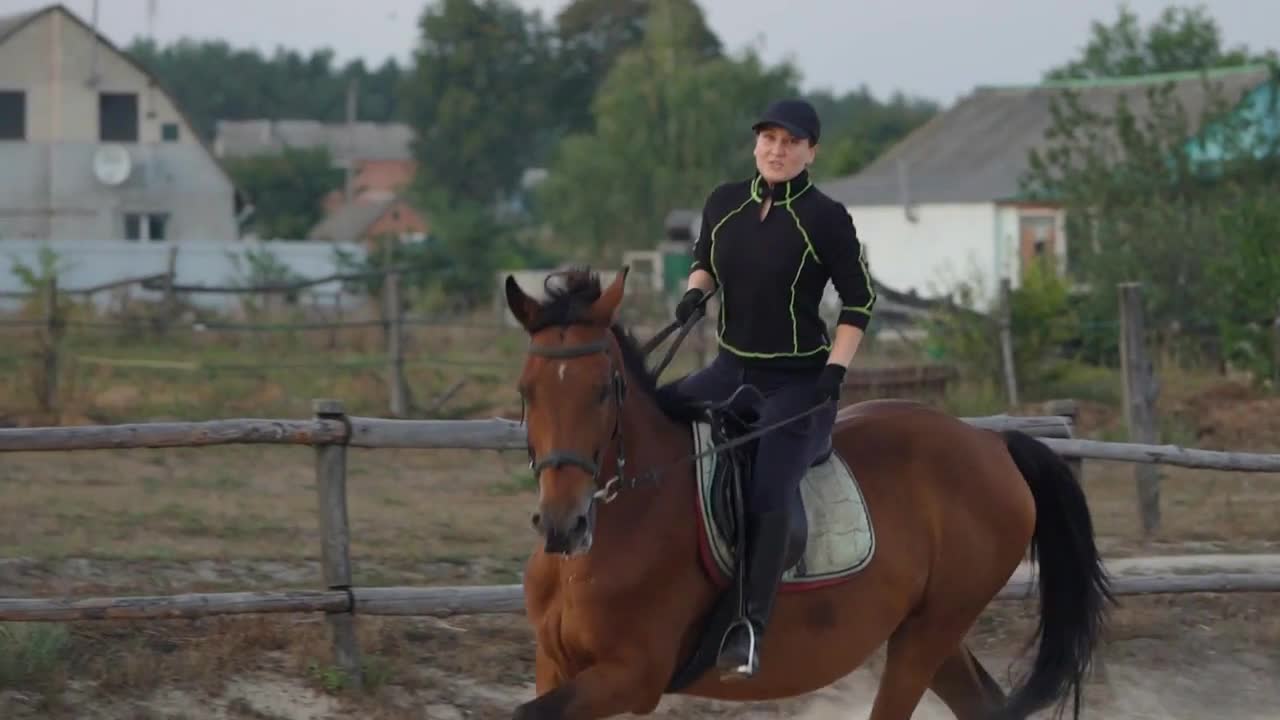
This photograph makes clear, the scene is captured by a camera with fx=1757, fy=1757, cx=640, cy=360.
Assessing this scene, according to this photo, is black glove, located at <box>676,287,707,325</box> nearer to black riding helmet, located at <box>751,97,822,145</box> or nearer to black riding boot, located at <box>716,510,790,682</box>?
black riding helmet, located at <box>751,97,822,145</box>

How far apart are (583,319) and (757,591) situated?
1122 mm

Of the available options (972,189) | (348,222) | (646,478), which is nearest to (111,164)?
(972,189)

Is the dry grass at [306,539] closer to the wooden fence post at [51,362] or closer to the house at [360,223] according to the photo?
the wooden fence post at [51,362]

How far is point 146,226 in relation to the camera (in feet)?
158

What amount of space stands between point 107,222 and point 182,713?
4158 centimetres

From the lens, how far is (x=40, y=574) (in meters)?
8.95

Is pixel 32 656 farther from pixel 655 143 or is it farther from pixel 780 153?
pixel 655 143

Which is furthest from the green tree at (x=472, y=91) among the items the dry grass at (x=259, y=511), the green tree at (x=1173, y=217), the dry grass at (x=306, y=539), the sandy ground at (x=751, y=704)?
the sandy ground at (x=751, y=704)

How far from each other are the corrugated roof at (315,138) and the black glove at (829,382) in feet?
308

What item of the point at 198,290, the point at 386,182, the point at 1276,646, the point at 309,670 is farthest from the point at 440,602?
the point at 386,182

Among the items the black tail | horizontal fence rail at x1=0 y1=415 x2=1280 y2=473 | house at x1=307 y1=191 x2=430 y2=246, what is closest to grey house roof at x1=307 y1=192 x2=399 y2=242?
house at x1=307 y1=191 x2=430 y2=246

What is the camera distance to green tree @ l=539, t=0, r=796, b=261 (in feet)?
208

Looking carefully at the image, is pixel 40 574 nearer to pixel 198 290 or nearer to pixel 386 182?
pixel 198 290

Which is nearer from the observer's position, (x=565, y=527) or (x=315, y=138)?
(x=565, y=527)
